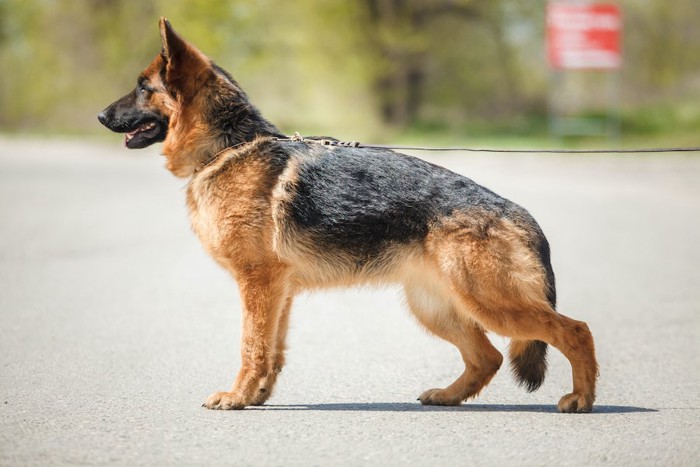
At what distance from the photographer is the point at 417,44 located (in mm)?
41969

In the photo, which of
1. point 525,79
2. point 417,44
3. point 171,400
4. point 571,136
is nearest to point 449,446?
point 171,400

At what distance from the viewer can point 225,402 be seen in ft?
17.5

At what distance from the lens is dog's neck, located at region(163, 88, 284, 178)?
5809 mm

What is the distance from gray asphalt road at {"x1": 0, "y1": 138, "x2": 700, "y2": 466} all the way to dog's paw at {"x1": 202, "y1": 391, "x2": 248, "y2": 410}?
3.3 inches

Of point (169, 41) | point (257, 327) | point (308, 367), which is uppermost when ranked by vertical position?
point (169, 41)

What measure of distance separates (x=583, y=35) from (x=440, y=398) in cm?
3034

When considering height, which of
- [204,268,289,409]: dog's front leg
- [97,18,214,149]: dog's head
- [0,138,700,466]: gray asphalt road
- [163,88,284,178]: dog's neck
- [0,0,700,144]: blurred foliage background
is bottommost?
[0,0,700,144]: blurred foliage background

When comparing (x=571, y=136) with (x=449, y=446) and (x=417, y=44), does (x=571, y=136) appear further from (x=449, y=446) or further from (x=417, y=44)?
(x=449, y=446)

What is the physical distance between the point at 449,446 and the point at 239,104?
2.42 m

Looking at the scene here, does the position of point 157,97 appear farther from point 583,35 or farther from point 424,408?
point 583,35

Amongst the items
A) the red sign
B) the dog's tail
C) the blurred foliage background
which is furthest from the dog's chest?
the blurred foliage background

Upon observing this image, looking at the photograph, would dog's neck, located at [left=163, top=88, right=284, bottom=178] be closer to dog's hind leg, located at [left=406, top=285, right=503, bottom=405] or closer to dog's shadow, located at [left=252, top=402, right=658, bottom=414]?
dog's hind leg, located at [left=406, top=285, right=503, bottom=405]

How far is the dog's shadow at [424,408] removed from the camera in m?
5.39

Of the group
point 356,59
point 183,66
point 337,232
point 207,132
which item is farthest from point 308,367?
point 356,59
